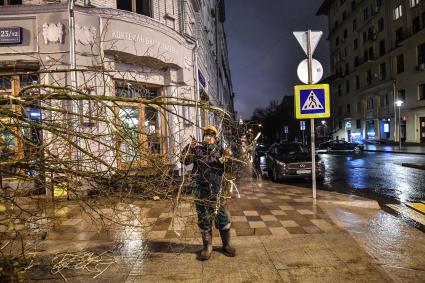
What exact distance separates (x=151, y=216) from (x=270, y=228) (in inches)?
90.3

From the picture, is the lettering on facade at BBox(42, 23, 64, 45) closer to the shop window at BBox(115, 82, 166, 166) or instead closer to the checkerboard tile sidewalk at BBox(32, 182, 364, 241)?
the checkerboard tile sidewalk at BBox(32, 182, 364, 241)

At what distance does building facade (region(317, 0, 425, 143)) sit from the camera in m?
38.2

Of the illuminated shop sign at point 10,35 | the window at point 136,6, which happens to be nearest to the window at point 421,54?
the window at point 136,6

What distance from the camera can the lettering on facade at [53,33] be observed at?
991 centimetres

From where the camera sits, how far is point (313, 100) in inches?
330

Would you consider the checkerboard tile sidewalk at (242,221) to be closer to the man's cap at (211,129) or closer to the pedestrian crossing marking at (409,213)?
the man's cap at (211,129)

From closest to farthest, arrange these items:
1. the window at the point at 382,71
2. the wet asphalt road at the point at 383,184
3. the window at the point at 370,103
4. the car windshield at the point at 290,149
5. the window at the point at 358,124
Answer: the wet asphalt road at the point at 383,184 < the car windshield at the point at 290,149 < the window at the point at 382,71 < the window at the point at 370,103 < the window at the point at 358,124

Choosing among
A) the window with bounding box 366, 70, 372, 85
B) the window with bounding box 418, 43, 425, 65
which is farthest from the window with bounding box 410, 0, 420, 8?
the window with bounding box 366, 70, 372, 85

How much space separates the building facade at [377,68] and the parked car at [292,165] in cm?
2190

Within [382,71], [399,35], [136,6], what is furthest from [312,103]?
[382,71]

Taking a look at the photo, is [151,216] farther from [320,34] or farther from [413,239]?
[320,34]

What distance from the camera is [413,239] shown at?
18.0 feet

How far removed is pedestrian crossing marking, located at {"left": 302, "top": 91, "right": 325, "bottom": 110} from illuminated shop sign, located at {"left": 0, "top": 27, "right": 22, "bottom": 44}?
7.74 meters

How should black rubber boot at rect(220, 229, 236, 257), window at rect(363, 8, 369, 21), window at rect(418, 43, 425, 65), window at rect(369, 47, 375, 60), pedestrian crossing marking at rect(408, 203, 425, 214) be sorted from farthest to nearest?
window at rect(363, 8, 369, 21), window at rect(369, 47, 375, 60), window at rect(418, 43, 425, 65), pedestrian crossing marking at rect(408, 203, 425, 214), black rubber boot at rect(220, 229, 236, 257)
